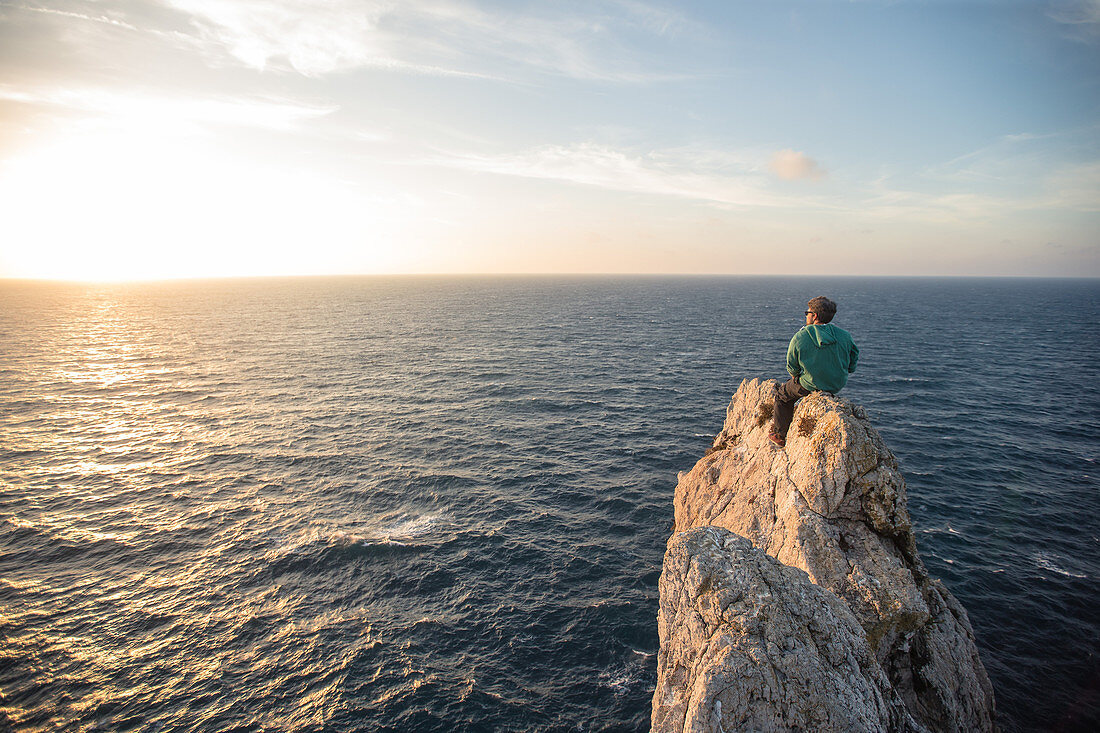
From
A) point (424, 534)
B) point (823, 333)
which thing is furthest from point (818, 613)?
point (424, 534)

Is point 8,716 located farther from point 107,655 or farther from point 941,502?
point 941,502

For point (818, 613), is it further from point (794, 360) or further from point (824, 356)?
point (794, 360)

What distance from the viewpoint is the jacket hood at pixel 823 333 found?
14492mm

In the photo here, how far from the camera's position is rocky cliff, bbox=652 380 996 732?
28.6 ft

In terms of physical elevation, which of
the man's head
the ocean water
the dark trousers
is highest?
the man's head

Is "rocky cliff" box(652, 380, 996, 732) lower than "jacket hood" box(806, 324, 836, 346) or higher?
lower

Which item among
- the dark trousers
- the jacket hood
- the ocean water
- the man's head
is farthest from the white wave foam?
the man's head

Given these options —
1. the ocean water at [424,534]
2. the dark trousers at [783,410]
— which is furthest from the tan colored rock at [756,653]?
the ocean water at [424,534]

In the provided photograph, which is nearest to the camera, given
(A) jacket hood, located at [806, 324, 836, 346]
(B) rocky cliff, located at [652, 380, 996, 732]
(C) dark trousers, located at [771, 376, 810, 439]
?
(B) rocky cliff, located at [652, 380, 996, 732]

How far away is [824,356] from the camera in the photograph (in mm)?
15148

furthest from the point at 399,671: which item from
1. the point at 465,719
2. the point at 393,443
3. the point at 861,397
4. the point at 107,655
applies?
the point at 861,397

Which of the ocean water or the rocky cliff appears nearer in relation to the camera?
the rocky cliff

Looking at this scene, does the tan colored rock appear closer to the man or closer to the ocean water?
the man

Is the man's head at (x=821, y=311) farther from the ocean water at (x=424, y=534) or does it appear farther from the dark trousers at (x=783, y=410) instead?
the ocean water at (x=424, y=534)
